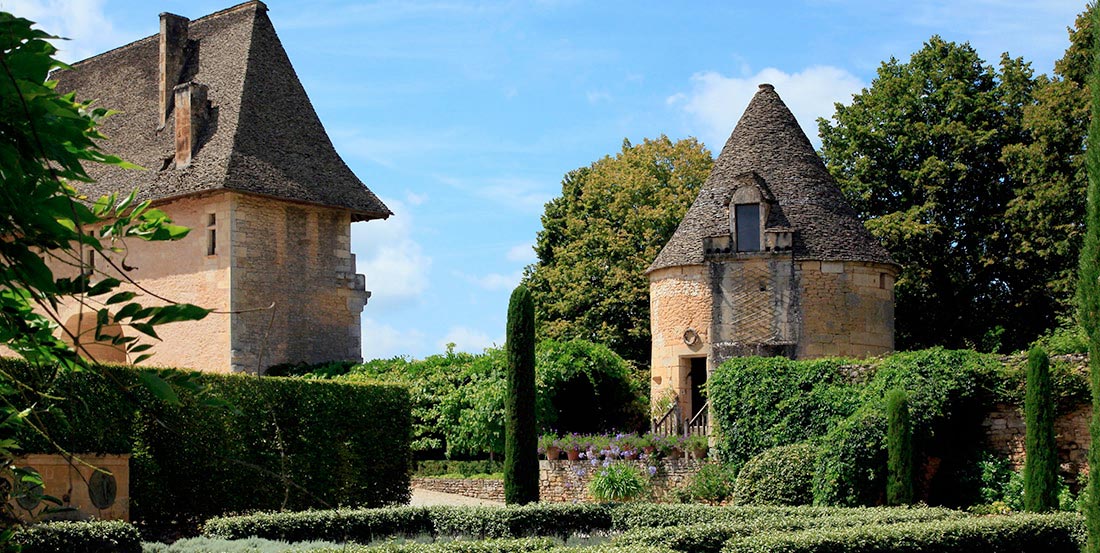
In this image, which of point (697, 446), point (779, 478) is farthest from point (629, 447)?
point (779, 478)

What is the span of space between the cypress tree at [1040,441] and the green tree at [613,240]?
2102 cm

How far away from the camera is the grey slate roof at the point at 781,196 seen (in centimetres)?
2820

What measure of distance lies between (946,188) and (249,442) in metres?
24.0

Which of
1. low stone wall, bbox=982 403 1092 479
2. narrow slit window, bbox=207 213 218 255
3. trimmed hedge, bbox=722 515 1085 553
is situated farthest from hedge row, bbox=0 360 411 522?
low stone wall, bbox=982 403 1092 479

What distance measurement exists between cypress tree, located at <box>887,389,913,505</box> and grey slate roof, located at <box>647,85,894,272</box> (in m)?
8.47

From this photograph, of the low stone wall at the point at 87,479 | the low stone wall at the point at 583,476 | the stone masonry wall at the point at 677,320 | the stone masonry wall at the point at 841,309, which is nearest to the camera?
the low stone wall at the point at 87,479

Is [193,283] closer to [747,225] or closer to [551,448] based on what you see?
[551,448]

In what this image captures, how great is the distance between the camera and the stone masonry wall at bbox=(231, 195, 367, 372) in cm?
2858

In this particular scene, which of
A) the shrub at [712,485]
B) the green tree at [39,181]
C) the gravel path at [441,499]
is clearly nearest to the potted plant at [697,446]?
the shrub at [712,485]

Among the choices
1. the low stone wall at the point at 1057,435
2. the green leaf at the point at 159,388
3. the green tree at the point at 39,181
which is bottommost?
the low stone wall at the point at 1057,435

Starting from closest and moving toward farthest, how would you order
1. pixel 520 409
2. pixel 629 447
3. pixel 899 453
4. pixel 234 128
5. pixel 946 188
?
pixel 899 453, pixel 520 409, pixel 629 447, pixel 234 128, pixel 946 188

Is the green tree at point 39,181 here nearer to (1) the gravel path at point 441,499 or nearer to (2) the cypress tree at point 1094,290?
(2) the cypress tree at point 1094,290

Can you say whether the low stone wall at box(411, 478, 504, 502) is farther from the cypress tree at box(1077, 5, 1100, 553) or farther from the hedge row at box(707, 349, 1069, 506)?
the cypress tree at box(1077, 5, 1100, 553)

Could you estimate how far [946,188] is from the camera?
35.3 metres
